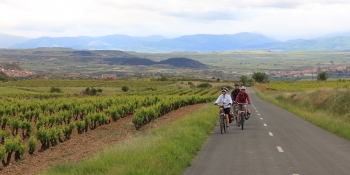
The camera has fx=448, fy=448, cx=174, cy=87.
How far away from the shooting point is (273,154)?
14273mm

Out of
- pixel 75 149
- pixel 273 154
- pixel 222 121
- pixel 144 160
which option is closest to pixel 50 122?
pixel 75 149

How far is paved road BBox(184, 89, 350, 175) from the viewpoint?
38.3ft

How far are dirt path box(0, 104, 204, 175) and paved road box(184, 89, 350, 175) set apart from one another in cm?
543

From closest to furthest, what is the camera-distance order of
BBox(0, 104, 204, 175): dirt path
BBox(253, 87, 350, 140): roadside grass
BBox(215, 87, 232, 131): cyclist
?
BBox(0, 104, 204, 175): dirt path < BBox(215, 87, 232, 131): cyclist < BBox(253, 87, 350, 140): roadside grass

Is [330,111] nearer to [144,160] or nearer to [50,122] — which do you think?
[50,122]

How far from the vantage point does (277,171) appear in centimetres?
1142

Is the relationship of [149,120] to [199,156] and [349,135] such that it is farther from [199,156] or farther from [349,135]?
[199,156]

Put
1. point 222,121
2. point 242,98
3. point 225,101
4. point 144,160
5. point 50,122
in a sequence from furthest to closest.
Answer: point 50,122 → point 242,98 → point 225,101 → point 222,121 → point 144,160

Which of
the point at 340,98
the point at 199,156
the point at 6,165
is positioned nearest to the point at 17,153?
the point at 6,165

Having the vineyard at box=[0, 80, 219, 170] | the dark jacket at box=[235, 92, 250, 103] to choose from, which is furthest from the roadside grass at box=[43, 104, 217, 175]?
the dark jacket at box=[235, 92, 250, 103]

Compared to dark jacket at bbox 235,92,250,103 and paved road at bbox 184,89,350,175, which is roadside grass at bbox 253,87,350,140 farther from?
dark jacket at bbox 235,92,250,103

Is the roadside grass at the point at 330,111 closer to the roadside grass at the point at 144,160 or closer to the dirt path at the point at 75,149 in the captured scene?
the roadside grass at the point at 144,160

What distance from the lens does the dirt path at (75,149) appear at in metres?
16.8

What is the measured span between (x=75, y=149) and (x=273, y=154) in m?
9.96
